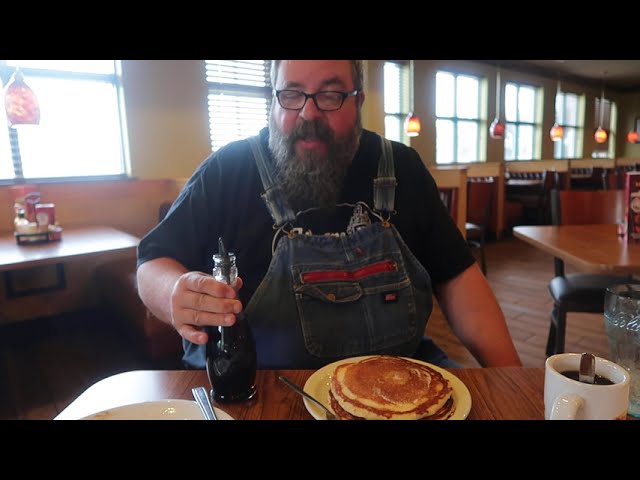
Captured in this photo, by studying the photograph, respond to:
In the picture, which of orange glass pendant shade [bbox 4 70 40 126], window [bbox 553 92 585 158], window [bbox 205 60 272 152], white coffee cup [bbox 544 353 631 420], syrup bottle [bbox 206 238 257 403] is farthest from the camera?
window [bbox 553 92 585 158]

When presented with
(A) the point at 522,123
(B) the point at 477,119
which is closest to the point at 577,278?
(B) the point at 477,119

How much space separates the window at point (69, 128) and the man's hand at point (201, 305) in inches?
137

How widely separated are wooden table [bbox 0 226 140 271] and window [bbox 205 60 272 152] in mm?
2308

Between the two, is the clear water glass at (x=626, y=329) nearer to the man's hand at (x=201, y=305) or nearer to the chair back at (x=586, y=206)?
the man's hand at (x=201, y=305)

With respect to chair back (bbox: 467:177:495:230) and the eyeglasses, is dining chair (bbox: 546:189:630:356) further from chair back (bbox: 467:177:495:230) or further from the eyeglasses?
chair back (bbox: 467:177:495:230)

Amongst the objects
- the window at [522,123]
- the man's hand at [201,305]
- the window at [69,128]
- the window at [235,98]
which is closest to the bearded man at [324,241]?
the man's hand at [201,305]

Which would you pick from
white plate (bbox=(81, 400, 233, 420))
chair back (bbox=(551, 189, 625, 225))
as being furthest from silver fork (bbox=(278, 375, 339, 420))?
chair back (bbox=(551, 189, 625, 225))

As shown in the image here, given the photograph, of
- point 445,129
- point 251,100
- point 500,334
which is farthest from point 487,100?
point 500,334

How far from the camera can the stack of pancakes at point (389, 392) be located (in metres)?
0.62

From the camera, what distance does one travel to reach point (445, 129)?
27.5 feet

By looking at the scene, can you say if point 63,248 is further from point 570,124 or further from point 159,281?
point 570,124

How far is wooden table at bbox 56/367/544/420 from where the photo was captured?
0.68 metres
